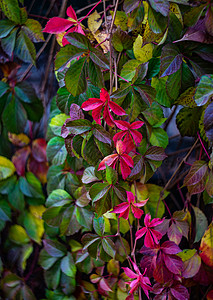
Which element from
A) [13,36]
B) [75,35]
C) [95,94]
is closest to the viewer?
[75,35]

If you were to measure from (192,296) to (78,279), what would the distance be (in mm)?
359

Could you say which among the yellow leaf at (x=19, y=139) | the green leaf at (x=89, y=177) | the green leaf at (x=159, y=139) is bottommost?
the yellow leaf at (x=19, y=139)

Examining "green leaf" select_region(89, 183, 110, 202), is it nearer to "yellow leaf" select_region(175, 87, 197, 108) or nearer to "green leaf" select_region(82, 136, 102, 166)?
"green leaf" select_region(82, 136, 102, 166)

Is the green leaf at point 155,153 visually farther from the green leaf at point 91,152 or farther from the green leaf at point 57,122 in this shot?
the green leaf at point 57,122

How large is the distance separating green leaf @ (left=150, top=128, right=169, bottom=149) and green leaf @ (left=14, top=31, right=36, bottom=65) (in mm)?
435

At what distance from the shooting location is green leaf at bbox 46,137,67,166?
853mm

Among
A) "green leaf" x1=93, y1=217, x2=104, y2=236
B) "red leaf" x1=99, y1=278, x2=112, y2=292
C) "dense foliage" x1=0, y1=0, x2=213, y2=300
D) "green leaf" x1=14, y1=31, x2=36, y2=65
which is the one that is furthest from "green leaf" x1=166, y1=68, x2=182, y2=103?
"red leaf" x1=99, y1=278, x2=112, y2=292

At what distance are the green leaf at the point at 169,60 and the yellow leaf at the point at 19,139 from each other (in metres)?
0.59

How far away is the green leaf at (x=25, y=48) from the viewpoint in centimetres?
86

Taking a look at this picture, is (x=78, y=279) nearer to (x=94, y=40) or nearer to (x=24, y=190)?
(x=24, y=190)

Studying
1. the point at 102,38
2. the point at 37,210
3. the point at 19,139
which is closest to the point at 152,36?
the point at 102,38

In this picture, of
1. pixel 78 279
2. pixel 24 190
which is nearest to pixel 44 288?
pixel 78 279

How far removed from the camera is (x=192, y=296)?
2.94 ft

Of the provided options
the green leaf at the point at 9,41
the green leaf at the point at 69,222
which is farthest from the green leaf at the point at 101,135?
the green leaf at the point at 9,41
